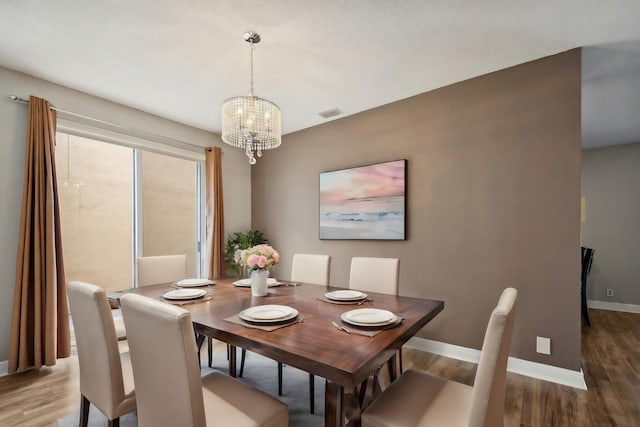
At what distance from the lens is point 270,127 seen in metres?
2.33

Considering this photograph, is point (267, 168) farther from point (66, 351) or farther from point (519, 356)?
point (519, 356)

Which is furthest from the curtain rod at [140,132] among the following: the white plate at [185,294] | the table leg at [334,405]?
the table leg at [334,405]

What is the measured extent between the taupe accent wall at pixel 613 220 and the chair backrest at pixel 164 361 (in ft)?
19.6

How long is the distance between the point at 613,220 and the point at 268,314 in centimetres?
567

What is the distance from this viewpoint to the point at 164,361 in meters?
1.05

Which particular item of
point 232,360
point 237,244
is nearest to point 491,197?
point 232,360

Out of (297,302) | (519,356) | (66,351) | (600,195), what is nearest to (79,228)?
(66,351)

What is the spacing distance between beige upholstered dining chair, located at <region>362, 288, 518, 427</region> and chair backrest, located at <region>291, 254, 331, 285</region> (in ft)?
4.06

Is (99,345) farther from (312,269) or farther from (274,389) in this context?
(312,269)

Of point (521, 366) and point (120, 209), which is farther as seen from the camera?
point (120, 209)

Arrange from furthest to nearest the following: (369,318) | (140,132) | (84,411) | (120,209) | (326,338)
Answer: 1. (120,209)
2. (140,132)
3. (84,411)
4. (369,318)
5. (326,338)

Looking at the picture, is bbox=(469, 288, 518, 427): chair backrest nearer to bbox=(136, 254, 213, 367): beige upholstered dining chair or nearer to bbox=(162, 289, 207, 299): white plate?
bbox=(162, 289, 207, 299): white plate

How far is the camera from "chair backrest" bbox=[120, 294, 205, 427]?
100cm

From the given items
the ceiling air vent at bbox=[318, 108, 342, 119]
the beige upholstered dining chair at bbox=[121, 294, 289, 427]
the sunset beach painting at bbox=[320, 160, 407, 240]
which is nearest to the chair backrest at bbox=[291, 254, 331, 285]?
the sunset beach painting at bbox=[320, 160, 407, 240]
